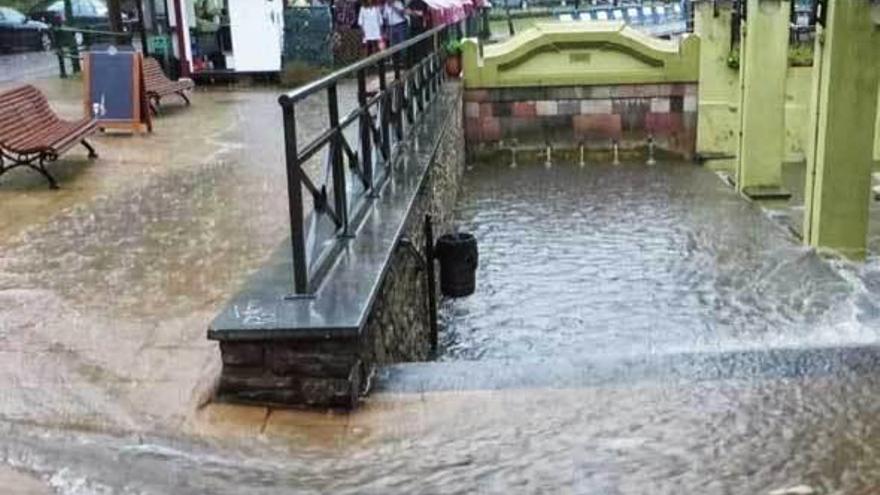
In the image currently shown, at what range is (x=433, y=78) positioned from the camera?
11641mm

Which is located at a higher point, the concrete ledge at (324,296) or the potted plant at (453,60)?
the potted plant at (453,60)

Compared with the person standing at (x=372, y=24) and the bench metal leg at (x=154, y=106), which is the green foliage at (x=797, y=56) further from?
the bench metal leg at (x=154, y=106)

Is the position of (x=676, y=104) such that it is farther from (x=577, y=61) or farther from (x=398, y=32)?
(x=398, y=32)

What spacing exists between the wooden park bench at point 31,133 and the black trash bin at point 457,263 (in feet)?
10.4

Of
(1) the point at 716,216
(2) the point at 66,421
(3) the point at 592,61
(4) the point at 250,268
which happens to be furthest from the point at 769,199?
(2) the point at 66,421

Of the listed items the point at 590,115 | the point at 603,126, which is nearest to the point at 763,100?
the point at 603,126

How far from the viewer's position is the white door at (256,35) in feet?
53.4

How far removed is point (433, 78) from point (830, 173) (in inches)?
193

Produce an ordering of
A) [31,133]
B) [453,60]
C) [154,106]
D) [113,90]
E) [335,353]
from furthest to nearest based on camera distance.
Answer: [453,60]
[154,106]
[113,90]
[31,133]
[335,353]

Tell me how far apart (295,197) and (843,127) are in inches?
239

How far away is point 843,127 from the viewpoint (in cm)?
835

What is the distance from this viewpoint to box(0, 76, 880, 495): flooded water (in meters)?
3.30

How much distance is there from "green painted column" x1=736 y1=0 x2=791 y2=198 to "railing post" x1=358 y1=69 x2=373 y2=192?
666cm

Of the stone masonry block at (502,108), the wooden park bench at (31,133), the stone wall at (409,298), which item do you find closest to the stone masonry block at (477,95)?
the stone masonry block at (502,108)
